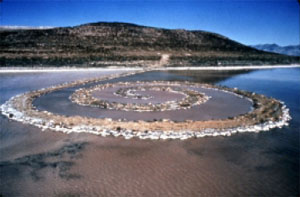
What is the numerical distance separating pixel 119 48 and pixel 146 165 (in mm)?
55558

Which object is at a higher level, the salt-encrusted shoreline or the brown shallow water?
the salt-encrusted shoreline

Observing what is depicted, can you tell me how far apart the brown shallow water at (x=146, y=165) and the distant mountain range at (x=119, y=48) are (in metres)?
34.8

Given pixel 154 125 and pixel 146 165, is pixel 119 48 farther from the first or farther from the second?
pixel 146 165

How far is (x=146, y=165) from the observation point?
8156 mm

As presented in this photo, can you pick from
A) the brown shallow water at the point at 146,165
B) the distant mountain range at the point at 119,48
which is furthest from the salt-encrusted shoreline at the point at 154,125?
the distant mountain range at the point at 119,48

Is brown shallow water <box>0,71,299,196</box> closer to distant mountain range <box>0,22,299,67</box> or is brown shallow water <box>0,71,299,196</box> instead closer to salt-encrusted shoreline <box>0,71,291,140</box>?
salt-encrusted shoreline <box>0,71,291,140</box>

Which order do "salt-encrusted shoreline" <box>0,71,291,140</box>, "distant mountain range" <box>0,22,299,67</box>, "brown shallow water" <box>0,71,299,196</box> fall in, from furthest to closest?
"distant mountain range" <box>0,22,299,67</box> → "salt-encrusted shoreline" <box>0,71,291,140</box> → "brown shallow water" <box>0,71,299,196</box>

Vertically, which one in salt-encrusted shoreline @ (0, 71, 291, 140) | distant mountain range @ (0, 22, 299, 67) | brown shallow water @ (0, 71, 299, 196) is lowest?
brown shallow water @ (0, 71, 299, 196)

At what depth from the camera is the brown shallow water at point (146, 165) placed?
270 inches

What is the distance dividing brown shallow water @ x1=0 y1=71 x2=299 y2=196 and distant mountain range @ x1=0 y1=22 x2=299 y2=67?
114 ft

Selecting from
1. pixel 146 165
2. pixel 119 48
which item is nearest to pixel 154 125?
pixel 146 165

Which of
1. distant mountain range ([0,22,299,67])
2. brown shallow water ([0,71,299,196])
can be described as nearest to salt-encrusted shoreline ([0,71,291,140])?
brown shallow water ([0,71,299,196])

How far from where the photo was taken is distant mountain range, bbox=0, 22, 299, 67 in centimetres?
4703

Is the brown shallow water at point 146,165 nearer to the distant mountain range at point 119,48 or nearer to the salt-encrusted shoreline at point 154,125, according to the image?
the salt-encrusted shoreline at point 154,125
